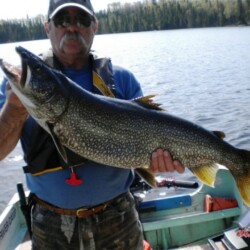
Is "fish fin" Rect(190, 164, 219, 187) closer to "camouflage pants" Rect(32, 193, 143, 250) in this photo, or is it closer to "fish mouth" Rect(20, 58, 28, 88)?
"camouflage pants" Rect(32, 193, 143, 250)

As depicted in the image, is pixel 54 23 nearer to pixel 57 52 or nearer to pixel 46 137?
pixel 57 52

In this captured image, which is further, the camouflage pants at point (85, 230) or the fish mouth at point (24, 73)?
the camouflage pants at point (85, 230)

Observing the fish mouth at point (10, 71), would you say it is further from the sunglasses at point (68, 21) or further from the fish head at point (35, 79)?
the sunglasses at point (68, 21)

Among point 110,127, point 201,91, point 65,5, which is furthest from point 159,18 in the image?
point 110,127

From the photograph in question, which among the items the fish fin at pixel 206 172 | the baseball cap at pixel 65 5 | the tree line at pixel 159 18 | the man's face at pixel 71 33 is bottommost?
the tree line at pixel 159 18

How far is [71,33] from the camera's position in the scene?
362 centimetres

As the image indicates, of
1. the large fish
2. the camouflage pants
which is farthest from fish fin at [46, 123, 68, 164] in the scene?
the camouflage pants

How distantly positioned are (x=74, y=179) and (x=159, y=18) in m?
133

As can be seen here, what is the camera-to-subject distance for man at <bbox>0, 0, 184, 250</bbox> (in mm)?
3457

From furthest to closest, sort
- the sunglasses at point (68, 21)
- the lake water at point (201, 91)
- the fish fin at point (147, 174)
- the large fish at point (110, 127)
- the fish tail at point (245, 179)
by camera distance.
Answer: the lake water at point (201, 91)
the fish tail at point (245, 179)
the sunglasses at point (68, 21)
the fish fin at point (147, 174)
the large fish at point (110, 127)

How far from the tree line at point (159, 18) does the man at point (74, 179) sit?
111 metres

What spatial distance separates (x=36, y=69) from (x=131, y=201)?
1.54 meters

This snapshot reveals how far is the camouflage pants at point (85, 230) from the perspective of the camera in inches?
138

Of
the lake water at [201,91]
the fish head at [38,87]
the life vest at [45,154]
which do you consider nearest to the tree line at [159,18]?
the lake water at [201,91]
